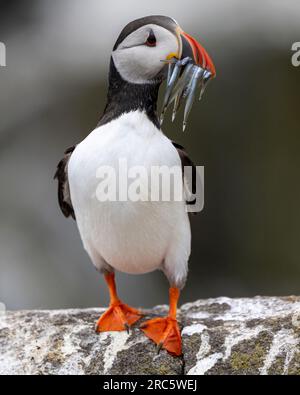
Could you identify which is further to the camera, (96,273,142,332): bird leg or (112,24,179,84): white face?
(96,273,142,332): bird leg

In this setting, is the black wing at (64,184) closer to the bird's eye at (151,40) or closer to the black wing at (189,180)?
the black wing at (189,180)

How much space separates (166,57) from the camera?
402 centimetres

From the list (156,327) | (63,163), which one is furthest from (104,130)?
(156,327)

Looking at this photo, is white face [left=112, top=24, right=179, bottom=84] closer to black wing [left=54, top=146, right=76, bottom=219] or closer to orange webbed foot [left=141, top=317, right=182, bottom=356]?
black wing [left=54, top=146, right=76, bottom=219]

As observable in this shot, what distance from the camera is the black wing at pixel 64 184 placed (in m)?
4.52

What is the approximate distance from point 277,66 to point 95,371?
16.9 ft

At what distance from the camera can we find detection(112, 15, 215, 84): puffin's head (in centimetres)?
400

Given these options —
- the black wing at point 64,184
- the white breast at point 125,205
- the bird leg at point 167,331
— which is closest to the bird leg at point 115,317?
the bird leg at point 167,331

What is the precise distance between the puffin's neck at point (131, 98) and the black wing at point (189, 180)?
0.24m

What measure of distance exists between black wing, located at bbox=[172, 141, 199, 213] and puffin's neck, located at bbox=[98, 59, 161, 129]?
243 millimetres

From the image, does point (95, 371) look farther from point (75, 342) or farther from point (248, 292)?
point (248, 292)

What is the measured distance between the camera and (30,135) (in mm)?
8797

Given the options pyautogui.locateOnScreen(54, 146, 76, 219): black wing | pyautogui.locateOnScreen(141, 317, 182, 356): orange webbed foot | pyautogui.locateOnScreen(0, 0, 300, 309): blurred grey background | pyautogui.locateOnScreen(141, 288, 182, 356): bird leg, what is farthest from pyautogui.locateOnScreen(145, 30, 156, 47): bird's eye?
pyautogui.locateOnScreen(0, 0, 300, 309): blurred grey background

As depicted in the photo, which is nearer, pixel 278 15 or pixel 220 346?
pixel 220 346
